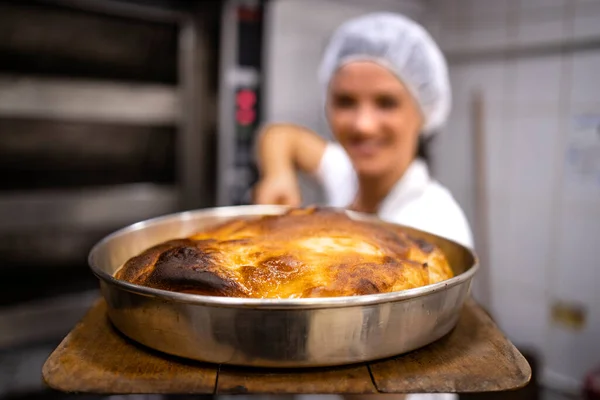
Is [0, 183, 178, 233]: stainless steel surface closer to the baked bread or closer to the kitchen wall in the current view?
the baked bread

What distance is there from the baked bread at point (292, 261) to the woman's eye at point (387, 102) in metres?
0.48

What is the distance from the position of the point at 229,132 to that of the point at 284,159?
271 millimetres

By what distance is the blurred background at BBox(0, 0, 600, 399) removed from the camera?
1536mm

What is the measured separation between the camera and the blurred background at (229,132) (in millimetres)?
1536

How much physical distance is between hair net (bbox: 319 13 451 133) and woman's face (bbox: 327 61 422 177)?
29mm

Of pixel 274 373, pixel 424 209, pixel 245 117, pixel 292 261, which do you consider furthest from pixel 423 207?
pixel 245 117

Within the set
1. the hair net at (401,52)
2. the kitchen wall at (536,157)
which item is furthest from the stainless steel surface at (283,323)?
the kitchen wall at (536,157)

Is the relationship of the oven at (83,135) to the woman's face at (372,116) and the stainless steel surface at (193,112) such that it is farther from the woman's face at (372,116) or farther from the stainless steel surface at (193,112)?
the woman's face at (372,116)

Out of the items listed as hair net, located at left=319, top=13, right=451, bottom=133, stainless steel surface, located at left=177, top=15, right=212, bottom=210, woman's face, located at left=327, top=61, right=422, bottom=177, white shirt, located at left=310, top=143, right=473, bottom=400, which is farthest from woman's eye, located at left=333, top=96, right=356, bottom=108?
stainless steel surface, located at left=177, top=15, right=212, bottom=210

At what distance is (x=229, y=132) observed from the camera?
69.6 inches

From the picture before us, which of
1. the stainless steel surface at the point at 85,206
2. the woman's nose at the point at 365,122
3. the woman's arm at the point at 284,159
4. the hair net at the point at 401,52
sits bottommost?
the stainless steel surface at the point at 85,206

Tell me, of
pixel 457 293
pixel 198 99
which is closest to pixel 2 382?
pixel 198 99

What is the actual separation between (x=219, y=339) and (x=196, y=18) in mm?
1375

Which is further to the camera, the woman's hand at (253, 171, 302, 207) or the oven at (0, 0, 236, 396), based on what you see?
the oven at (0, 0, 236, 396)
